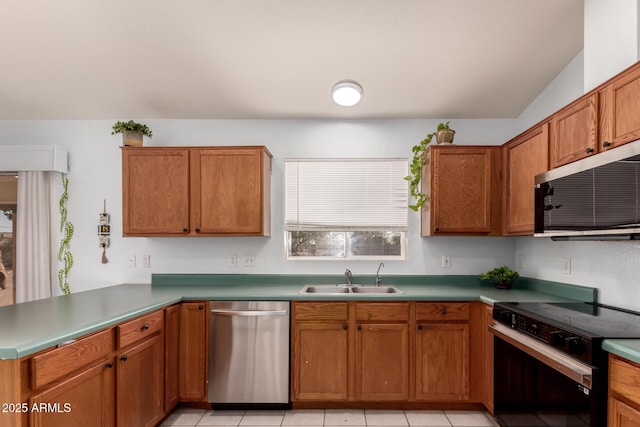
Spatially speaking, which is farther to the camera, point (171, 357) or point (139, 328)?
point (171, 357)

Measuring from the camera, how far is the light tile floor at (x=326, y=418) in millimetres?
2516

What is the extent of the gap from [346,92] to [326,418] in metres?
2.40

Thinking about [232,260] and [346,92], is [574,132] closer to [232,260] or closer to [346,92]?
[346,92]

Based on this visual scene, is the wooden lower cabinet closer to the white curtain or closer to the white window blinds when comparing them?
the white window blinds

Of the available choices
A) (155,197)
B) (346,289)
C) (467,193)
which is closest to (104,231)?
(155,197)

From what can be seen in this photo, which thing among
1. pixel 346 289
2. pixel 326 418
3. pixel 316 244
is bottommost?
pixel 326 418

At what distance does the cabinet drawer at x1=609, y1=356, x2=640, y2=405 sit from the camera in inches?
53.1

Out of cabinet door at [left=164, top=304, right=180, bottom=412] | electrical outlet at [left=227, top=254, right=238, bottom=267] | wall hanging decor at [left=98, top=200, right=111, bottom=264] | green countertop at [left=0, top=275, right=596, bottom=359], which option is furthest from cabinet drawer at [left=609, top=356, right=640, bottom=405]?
wall hanging decor at [left=98, top=200, right=111, bottom=264]

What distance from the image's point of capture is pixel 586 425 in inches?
59.8

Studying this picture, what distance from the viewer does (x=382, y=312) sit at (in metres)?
2.65

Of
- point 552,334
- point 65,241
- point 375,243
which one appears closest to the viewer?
point 552,334

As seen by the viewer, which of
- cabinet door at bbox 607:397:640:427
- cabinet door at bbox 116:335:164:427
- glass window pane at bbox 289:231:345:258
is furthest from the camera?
glass window pane at bbox 289:231:345:258

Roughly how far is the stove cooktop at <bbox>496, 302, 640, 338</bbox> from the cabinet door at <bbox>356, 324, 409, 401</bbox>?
77cm

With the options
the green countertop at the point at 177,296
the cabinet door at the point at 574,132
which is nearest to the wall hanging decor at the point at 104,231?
the green countertop at the point at 177,296
